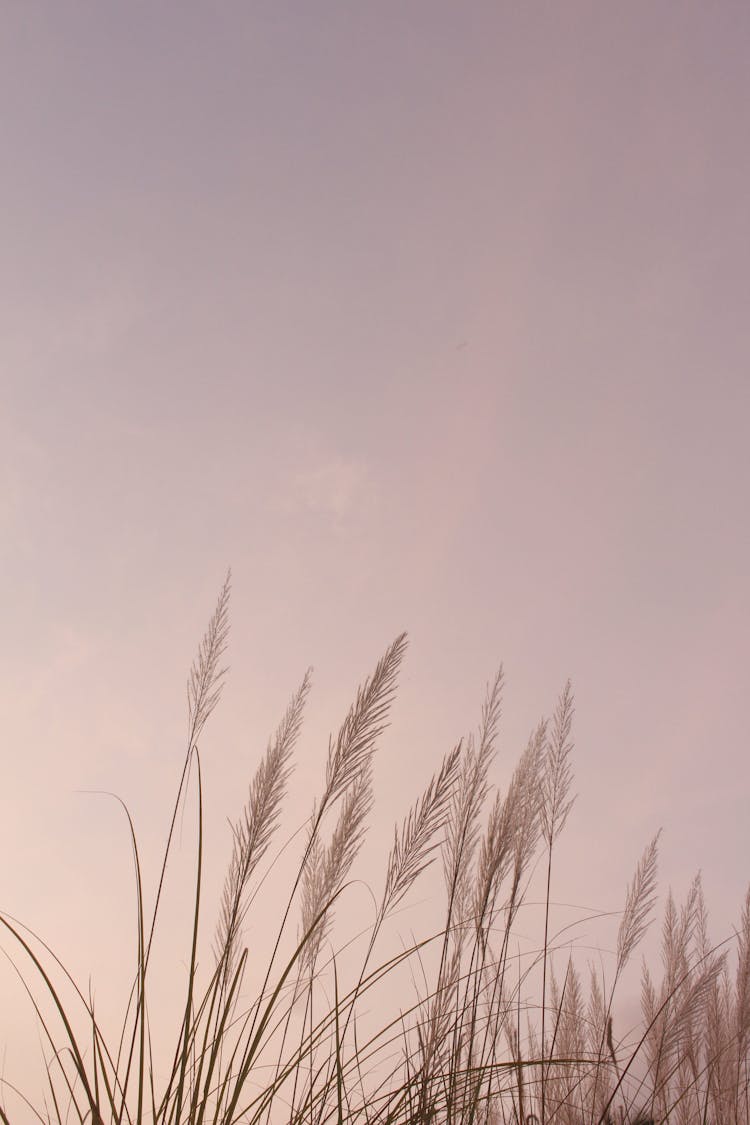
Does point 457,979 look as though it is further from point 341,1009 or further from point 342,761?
point 342,761

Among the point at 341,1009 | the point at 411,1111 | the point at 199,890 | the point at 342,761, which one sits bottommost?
the point at 411,1111

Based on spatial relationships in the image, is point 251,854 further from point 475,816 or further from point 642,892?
point 642,892

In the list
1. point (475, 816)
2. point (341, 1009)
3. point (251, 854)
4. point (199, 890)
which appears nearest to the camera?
point (199, 890)

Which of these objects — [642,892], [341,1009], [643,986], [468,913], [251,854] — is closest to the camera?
[341,1009]

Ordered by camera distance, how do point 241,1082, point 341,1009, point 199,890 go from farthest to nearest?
1. point 341,1009
2. point 199,890
3. point 241,1082

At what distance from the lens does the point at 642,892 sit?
3.24 m

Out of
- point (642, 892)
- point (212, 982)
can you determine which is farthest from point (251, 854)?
point (642, 892)

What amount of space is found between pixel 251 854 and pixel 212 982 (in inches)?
11.8

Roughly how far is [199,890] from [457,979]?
0.94 metres

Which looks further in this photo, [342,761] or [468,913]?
[468,913]

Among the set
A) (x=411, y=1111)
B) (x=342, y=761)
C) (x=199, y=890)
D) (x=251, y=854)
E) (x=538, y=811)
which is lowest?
(x=411, y=1111)

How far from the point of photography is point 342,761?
1.88m

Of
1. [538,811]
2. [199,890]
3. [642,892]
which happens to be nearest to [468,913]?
[538,811]

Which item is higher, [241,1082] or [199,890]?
[199,890]
